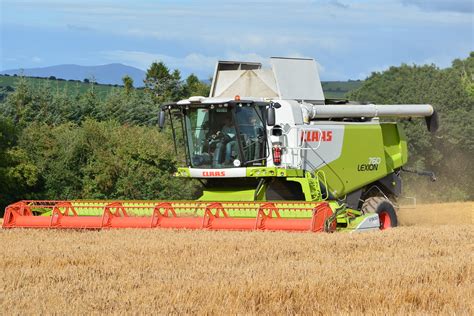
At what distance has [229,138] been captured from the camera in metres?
13.2

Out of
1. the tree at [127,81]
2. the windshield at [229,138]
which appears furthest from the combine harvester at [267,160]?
the tree at [127,81]

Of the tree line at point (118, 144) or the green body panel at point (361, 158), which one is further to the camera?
the tree line at point (118, 144)

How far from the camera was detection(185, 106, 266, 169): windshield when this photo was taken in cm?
1312

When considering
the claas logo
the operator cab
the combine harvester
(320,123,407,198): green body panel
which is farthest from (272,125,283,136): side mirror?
(320,123,407,198): green body panel

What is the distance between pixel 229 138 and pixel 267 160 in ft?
2.14

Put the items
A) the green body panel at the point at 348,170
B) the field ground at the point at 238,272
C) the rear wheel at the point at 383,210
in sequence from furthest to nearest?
the rear wheel at the point at 383,210 → the green body panel at the point at 348,170 → the field ground at the point at 238,272

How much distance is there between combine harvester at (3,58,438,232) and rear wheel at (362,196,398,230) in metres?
0.02

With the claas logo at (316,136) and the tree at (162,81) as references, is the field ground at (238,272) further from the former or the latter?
the tree at (162,81)

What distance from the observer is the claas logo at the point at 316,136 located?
13.2m

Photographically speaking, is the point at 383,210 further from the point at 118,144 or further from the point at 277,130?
the point at 118,144

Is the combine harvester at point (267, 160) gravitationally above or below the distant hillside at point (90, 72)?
below

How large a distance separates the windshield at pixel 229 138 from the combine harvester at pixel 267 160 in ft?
0.05

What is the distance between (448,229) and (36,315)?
7.69 metres

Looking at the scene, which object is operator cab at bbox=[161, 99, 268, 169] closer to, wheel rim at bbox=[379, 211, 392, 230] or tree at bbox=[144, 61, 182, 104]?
wheel rim at bbox=[379, 211, 392, 230]
